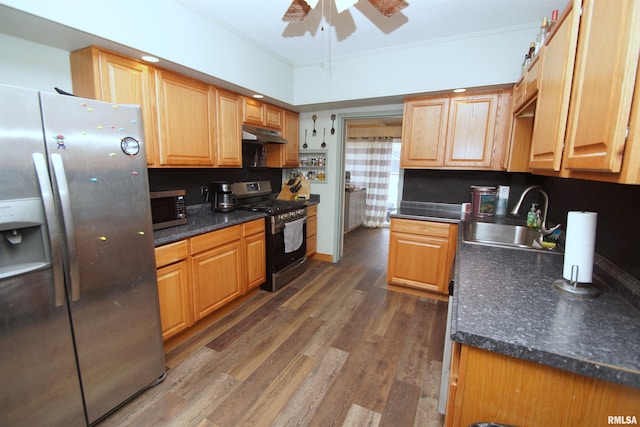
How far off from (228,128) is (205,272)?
1395 mm

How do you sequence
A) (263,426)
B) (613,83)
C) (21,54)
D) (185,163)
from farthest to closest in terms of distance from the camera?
1. (185,163)
2. (21,54)
3. (263,426)
4. (613,83)

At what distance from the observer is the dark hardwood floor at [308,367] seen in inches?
61.7

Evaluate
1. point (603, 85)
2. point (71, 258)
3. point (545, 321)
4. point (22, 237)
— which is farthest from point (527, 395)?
point (22, 237)

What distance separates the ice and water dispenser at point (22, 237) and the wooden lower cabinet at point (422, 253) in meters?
2.69

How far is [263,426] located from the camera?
58.9 inches

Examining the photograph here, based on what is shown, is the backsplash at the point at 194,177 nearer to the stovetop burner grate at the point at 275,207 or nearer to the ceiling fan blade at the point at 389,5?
the stovetop burner grate at the point at 275,207

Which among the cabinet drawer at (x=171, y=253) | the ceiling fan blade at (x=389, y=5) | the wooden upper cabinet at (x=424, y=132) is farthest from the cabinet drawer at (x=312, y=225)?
the ceiling fan blade at (x=389, y=5)

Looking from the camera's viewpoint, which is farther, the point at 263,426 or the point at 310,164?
the point at 310,164

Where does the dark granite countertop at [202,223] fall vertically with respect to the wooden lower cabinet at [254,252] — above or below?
above

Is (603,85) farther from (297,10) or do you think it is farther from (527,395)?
(297,10)

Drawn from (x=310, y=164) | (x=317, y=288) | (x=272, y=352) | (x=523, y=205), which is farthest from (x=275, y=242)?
(x=523, y=205)

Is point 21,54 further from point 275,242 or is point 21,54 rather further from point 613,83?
point 613,83

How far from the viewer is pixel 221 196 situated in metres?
2.80

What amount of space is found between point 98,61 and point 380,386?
2.76 meters
